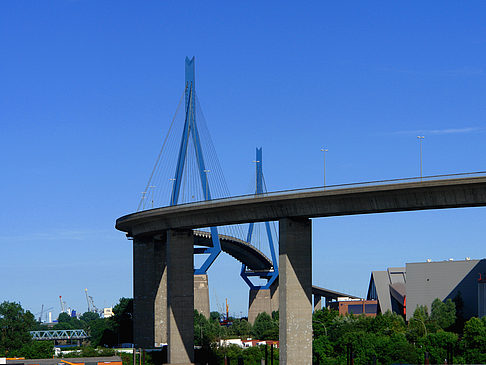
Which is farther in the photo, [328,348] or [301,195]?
[328,348]

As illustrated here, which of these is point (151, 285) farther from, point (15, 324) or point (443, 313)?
point (443, 313)

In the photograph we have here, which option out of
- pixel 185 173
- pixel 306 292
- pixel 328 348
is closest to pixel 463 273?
pixel 328 348

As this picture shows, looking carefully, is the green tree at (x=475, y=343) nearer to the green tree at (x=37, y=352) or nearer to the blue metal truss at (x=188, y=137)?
the blue metal truss at (x=188, y=137)

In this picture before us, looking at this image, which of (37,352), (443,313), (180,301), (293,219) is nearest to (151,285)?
(180,301)

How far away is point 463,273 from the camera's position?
169375 millimetres

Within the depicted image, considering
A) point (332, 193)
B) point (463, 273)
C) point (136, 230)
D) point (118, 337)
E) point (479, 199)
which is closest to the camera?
point (479, 199)

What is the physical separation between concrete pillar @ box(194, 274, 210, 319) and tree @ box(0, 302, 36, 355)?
117 feet

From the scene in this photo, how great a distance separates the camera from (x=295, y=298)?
76.1 m

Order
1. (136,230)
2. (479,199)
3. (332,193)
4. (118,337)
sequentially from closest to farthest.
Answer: (479,199) → (332,193) → (136,230) → (118,337)

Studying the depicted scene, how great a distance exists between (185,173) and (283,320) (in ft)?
126

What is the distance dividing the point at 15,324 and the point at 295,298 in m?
91.1

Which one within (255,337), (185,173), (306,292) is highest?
(185,173)

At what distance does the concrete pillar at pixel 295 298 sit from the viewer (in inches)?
2972

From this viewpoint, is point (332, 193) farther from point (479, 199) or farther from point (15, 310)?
point (15, 310)
